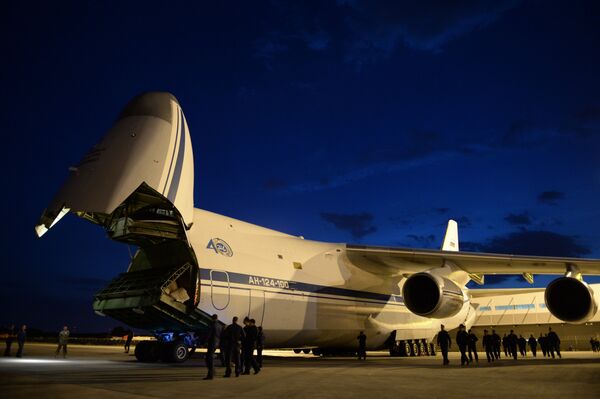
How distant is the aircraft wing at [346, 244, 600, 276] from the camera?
1332cm

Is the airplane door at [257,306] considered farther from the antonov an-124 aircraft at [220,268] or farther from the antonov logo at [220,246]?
the antonov logo at [220,246]

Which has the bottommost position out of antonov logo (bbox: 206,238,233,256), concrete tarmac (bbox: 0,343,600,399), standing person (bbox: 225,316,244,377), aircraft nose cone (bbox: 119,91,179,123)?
concrete tarmac (bbox: 0,343,600,399)

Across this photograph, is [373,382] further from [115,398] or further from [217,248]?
[217,248]

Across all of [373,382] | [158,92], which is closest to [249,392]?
[373,382]

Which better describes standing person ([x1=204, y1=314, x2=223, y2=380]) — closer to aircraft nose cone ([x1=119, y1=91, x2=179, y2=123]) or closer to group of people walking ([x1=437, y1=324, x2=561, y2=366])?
aircraft nose cone ([x1=119, y1=91, x2=179, y2=123])

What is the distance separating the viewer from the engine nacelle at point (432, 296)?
12.5 m

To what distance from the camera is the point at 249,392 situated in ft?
20.1

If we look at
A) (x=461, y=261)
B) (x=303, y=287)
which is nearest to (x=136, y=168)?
(x=303, y=287)

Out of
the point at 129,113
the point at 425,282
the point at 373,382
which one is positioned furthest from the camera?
the point at 425,282

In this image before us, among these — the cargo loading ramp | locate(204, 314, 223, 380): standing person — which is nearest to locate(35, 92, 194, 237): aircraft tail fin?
the cargo loading ramp

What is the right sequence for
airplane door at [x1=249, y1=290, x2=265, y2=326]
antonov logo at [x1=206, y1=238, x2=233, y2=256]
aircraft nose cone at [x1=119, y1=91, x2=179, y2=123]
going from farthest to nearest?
airplane door at [x1=249, y1=290, x2=265, y2=326], antonov logo at [x1=206, y1=238, x2=233, y2=256], aircraft nose cone at [x1=119, y1=91, x2=179, y2=123]

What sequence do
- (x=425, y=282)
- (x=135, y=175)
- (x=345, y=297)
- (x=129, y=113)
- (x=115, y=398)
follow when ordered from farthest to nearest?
(x=345, y=297)
(x=425, y=282)
(x=129, y=113)
(x=135, y=175)
(x=115, y=398)

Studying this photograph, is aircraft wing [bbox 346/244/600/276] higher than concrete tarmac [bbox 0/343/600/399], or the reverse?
aircraft wing [bbox 346/244/600/276]

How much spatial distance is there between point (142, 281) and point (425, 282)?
275 inches
